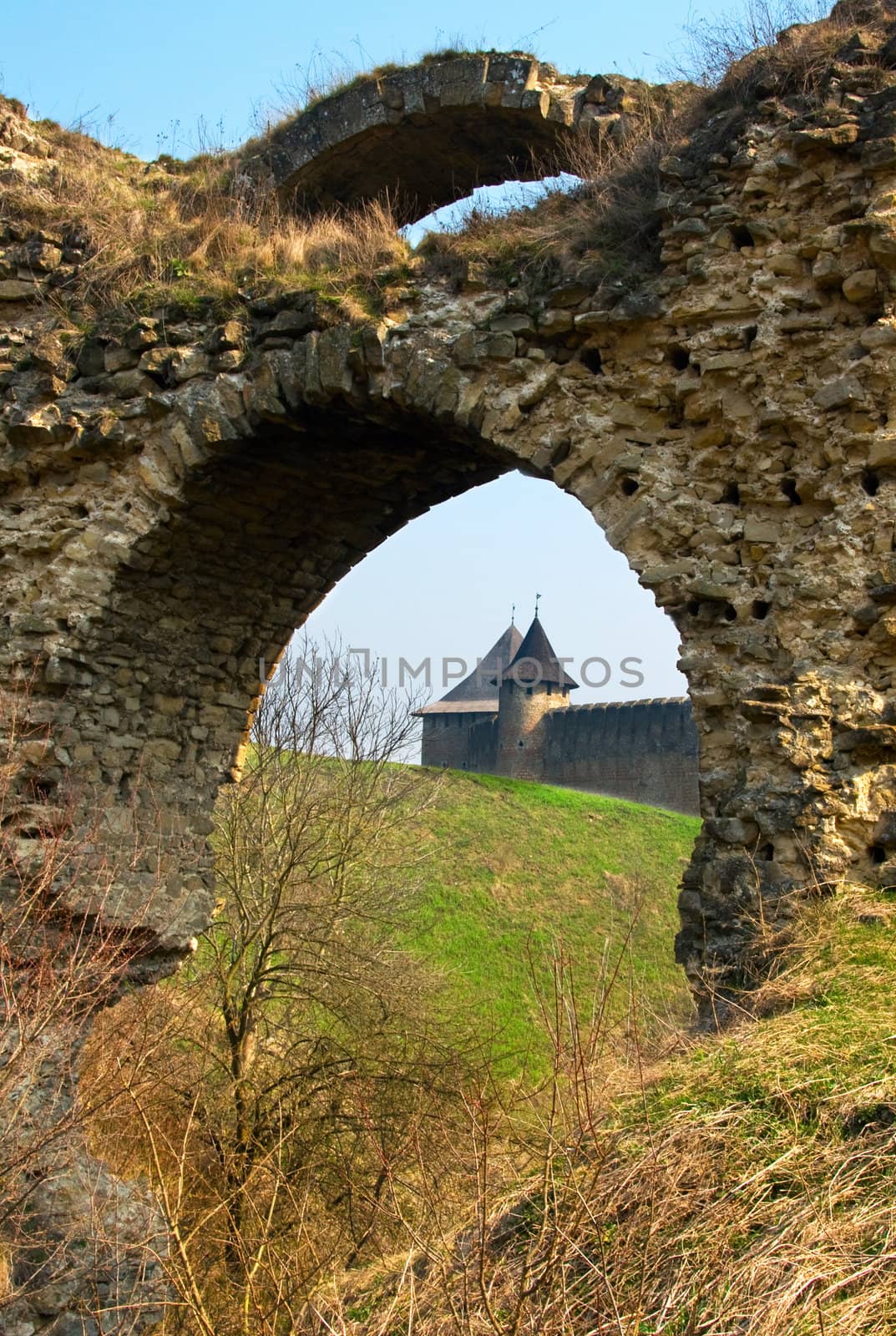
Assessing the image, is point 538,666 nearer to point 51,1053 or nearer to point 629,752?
point 629,752

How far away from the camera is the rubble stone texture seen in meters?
4.45

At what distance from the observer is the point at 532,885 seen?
18641 mm

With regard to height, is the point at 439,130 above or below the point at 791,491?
above

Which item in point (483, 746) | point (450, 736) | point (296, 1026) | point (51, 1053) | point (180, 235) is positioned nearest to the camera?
point (51, 1053)

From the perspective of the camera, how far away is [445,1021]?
31.9ft

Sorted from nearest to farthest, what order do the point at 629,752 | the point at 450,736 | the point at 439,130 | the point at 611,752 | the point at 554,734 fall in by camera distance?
the point at 439,130, the point at 629,752, the point at 611,752, the point at 554,734, the point at 450,736

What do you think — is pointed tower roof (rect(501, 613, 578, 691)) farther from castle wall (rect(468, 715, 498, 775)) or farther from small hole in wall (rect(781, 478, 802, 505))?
small hole in wall (rect(781, 478, 802, 505))

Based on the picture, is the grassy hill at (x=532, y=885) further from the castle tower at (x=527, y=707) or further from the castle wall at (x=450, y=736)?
the castle wall at (x=450, y=736)

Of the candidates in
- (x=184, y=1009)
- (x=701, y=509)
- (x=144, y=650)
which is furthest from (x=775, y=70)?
(x=184, y=1009)

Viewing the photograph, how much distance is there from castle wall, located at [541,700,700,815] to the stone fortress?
0.02 m

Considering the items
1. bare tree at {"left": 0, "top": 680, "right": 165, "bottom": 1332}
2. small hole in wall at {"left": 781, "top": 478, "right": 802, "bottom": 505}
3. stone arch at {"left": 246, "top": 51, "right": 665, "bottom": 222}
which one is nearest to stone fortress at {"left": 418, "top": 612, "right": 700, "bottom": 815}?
stone arch at {"left": 246, "top": 51, "right": 665, "bottom": 222}

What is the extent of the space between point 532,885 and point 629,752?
8.03 metres

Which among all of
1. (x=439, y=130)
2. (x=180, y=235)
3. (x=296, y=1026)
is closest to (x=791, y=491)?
(x=180, y=235)

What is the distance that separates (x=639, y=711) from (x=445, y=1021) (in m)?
17.0
